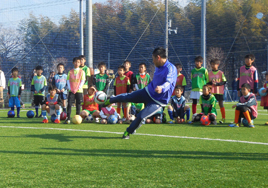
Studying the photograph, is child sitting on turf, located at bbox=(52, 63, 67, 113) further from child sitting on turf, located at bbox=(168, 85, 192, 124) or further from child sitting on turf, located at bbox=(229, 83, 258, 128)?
child sitting on turf, located at bbox=(229, 83, 258, 128)

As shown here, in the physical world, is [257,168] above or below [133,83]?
below

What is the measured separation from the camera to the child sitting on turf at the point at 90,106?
9.12 metres

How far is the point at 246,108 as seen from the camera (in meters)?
7.96

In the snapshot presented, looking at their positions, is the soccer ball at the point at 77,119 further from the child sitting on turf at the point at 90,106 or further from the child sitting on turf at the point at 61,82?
the child sitting on turf at the point at 61,82

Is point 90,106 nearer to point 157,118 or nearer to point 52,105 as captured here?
point 52,105

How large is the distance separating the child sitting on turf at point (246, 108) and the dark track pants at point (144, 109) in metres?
3.25

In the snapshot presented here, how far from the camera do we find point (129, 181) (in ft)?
10.2

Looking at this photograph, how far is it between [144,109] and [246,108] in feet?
12.1

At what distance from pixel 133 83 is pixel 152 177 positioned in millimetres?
6360

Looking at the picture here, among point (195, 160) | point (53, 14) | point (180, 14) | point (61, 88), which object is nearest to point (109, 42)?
point (53, 14)

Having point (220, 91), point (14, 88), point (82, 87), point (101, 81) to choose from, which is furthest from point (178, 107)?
point (14, 88)

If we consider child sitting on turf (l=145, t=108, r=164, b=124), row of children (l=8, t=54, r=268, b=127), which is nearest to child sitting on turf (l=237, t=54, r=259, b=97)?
row of children (l=8, t=54, r=268, b=127)

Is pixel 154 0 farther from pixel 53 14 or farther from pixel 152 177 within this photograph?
pixel 152 177

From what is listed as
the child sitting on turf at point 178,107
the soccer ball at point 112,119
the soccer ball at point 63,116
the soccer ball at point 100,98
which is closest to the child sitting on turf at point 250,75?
the child sitting on turf at point 178,107
